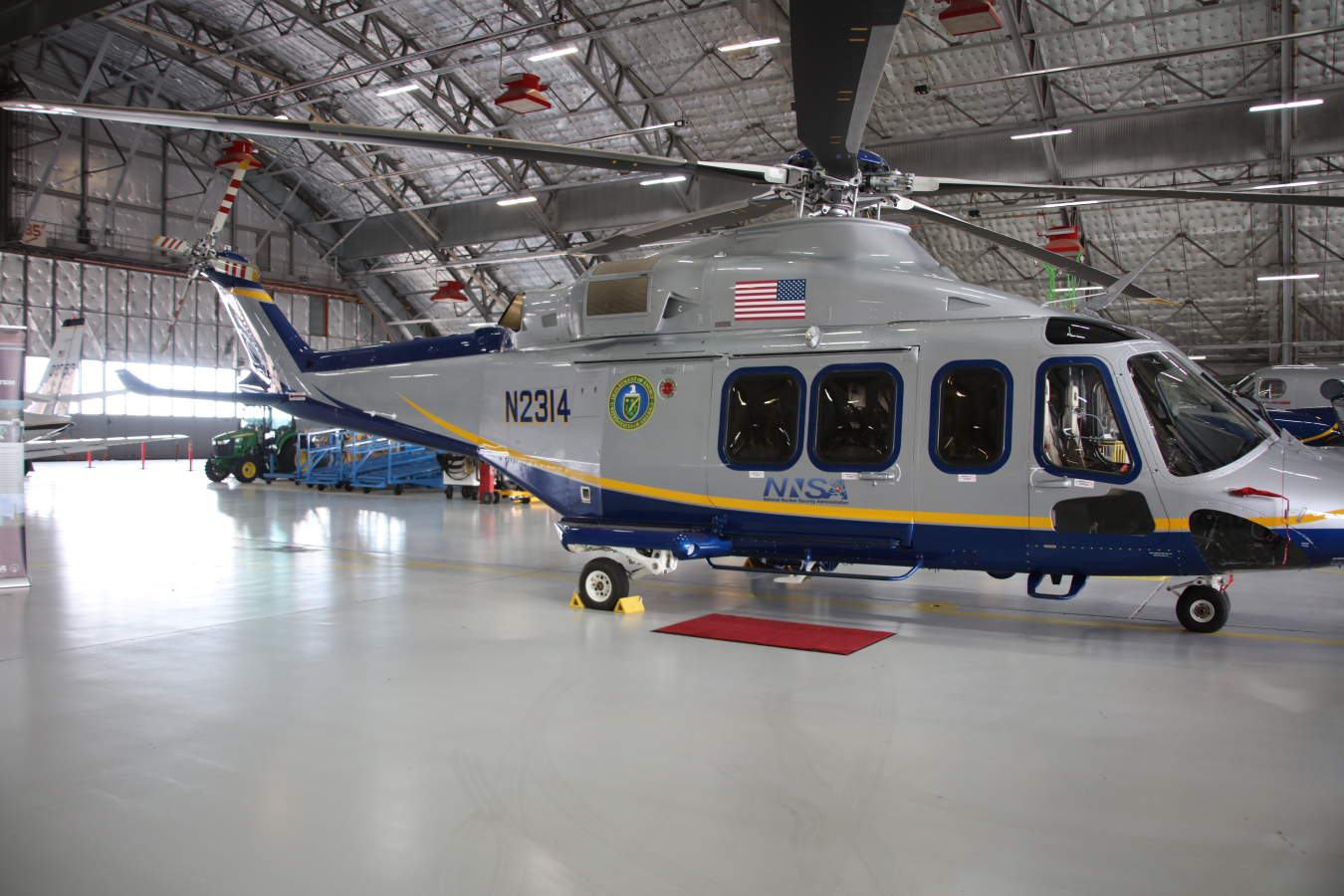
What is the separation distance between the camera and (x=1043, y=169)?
20.3 metres

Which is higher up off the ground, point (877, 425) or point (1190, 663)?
point (877, 425)

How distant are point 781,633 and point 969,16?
11.7m

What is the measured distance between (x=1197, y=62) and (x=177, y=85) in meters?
31.2

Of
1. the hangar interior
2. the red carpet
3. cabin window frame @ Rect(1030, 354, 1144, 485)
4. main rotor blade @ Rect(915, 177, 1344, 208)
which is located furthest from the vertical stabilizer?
cabin window frame @ Rect(1030, 354, 1144, 485)

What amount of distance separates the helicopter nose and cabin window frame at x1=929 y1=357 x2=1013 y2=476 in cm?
165

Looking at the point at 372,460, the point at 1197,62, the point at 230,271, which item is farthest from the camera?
the point at 372,460

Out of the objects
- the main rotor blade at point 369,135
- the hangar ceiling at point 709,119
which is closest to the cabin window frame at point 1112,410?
the main rotor blade at point 369,135

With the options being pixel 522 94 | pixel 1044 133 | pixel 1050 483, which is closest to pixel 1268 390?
pixel 1044 133

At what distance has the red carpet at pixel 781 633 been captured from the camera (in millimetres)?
5629

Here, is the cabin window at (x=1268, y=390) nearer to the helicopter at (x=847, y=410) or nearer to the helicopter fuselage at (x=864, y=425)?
the helicopter at (x=847, y=410)

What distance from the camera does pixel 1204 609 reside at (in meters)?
6.07

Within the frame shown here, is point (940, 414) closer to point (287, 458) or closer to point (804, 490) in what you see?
point (804, 490)

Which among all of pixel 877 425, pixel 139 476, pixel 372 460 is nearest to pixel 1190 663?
pixel 877 425

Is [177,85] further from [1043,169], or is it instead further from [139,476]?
[1043,169]
